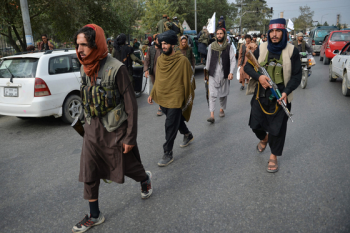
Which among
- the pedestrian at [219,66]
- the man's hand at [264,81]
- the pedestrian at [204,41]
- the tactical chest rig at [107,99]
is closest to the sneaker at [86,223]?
the tactical chest rig at [107,99]

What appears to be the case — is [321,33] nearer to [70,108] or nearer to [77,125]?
[70,108]

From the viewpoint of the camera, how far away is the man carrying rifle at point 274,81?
351cm

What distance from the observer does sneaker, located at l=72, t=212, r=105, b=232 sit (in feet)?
8.81

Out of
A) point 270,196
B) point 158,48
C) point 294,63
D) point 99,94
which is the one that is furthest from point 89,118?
point 158,48

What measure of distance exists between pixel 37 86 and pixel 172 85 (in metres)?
3.01

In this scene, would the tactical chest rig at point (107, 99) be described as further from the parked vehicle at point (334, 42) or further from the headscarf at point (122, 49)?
the parked vehicle at point (334, 42)

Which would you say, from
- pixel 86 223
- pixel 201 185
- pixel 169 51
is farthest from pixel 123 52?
pixel 86 223

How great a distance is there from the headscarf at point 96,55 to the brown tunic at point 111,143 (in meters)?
0.21

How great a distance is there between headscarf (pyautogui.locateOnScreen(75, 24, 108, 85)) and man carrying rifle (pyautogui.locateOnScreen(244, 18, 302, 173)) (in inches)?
77.6

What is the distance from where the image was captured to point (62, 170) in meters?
4.10

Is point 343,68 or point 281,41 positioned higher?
point 281,41

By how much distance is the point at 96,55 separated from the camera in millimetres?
2465

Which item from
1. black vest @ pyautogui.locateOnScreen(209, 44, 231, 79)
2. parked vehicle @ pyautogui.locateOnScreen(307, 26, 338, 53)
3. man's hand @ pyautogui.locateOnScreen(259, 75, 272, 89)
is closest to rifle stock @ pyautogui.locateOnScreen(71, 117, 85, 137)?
man's hand @ pyautogui.locateOnScreen(259, 75, 272, 89)

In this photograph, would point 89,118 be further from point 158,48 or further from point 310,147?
point 158,48
